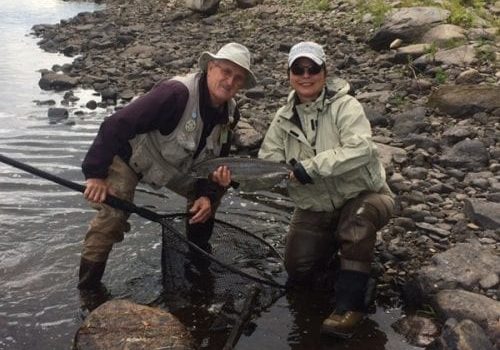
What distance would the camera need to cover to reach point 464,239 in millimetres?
6070

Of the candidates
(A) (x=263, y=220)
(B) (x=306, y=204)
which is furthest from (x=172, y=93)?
(A) (x=263, y=220)

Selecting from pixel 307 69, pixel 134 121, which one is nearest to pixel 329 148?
pixel 307 69

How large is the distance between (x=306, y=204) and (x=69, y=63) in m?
15.9

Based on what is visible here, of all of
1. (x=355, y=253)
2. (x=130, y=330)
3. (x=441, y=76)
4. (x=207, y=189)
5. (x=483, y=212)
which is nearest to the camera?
(x=130, y=330)

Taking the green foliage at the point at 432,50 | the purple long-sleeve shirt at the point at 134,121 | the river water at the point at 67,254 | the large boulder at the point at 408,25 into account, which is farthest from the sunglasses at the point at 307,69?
the large boulder at the point at 408,25

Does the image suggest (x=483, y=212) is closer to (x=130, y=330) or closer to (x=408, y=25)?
(x=130, y=330)

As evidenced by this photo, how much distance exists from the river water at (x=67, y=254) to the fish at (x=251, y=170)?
1313 millimetres

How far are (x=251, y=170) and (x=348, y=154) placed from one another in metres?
0.87

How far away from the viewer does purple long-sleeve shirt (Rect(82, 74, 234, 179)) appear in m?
4.99

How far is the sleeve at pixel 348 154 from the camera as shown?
4.81 m

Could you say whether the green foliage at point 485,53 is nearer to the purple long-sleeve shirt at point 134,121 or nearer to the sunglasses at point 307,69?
the sunglasses at point 307,69

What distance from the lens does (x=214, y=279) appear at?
224 inches

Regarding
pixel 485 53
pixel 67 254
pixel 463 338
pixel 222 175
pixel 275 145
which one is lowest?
pixel 67 254

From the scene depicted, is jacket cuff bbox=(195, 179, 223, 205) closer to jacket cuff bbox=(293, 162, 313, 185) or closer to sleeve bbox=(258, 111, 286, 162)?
sleeve bbox=(258, 111, 286, 162)
